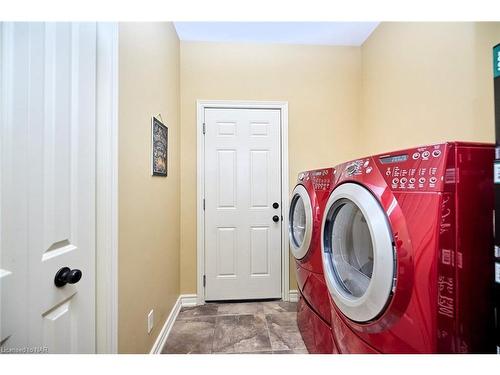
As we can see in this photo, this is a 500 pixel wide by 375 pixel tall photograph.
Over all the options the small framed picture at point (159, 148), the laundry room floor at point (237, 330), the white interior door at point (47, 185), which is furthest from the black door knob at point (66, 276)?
the laundry room floor at point (237, 330)

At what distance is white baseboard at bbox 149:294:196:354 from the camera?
1.44 m

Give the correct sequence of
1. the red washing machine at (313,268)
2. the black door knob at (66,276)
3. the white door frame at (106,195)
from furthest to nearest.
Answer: the red washing machine at (313,268) → the white door frame at (106,195) → the black door knob at (66,276)

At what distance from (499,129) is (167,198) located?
6.04 feet

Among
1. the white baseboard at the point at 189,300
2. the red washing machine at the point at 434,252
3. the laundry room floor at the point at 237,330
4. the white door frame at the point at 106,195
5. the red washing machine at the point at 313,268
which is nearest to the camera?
the red washing machine at the point at 434,252

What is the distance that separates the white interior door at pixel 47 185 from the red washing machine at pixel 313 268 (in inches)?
45.7

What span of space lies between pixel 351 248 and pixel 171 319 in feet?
5.21

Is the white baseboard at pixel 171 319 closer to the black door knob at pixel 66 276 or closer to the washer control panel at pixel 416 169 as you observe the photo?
the black door knob at pixel 66 276

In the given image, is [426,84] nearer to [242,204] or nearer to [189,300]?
[242,204]

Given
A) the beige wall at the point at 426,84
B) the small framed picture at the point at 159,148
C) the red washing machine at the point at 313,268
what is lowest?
the red washing machine at the point at 313,268

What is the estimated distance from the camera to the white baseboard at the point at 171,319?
1439mm

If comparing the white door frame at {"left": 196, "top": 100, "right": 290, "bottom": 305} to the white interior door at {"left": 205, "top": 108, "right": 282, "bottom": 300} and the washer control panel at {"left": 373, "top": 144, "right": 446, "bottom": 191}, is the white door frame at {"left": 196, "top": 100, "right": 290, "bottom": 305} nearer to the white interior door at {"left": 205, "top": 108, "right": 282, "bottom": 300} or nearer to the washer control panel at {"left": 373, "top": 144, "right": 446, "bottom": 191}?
the white interior door at {"left": 205, "top": 108, "right": 282, "bottom": 300}

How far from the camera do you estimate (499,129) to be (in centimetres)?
62
